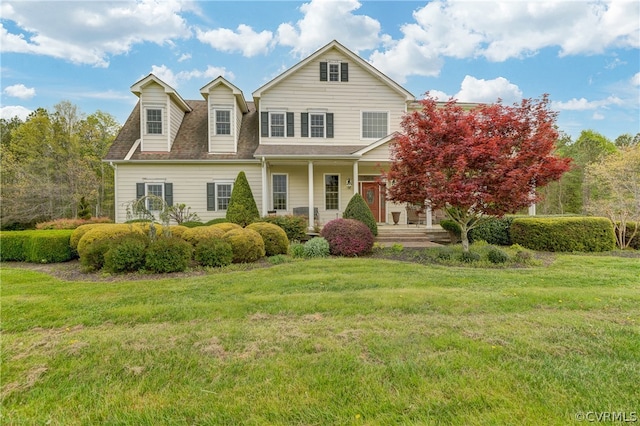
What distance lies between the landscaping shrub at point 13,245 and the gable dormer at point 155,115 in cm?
614

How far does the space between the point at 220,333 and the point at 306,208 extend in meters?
11.1

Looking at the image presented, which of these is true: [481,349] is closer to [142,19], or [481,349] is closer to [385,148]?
[385,148]

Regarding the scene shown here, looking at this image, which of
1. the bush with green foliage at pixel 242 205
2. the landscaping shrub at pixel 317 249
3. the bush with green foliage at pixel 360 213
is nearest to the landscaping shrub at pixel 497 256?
the bush with green foliage at pixel 360 213

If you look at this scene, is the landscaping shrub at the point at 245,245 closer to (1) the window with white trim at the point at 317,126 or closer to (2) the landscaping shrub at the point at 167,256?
(2) the landscaping shrub at the point at 167,256

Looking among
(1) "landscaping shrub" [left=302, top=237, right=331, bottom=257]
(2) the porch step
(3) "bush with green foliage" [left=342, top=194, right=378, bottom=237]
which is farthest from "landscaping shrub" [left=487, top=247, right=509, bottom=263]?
(1) "landscaping shrub" [left=302, top=237, right=331, bottom=257]

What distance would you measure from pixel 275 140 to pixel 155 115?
5.69 metres

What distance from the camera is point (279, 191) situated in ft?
48.8

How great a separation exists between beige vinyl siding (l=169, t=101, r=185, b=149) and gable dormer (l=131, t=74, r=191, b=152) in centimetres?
13

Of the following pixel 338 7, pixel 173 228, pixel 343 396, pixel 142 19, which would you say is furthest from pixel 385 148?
pixel 343 396

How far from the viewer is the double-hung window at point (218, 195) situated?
1416 centimetres

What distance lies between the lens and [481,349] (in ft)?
10.0

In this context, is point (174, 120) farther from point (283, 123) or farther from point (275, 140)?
point (283, 123)

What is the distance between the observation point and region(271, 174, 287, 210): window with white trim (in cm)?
1481

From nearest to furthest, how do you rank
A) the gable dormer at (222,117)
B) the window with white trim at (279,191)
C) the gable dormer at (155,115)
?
the gable dormer at (155,115), the gable dormer at (222,117), the window with white trim at (279,191)
